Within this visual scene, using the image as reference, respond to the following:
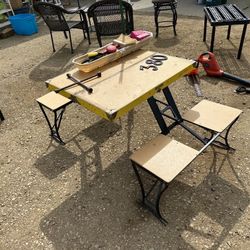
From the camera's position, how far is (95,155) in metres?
3.24

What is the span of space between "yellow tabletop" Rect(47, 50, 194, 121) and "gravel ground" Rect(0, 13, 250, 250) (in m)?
1.08

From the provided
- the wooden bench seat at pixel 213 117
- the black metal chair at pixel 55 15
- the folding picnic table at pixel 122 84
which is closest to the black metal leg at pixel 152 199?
the folding picnic table at pixel 122 84

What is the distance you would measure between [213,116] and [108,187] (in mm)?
1336

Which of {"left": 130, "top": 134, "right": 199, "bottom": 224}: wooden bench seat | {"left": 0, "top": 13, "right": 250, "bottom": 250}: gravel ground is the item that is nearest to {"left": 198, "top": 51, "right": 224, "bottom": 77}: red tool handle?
{"left": 0, "top": 13, "right": 250, "bottom": 250}: gravel ground

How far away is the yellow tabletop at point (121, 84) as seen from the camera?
2.04 m

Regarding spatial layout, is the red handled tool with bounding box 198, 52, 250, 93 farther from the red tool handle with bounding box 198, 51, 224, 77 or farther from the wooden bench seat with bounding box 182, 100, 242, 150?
the wooden bench seat with bounding box 182, 100, 242, 150

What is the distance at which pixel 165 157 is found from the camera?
88.0 inches

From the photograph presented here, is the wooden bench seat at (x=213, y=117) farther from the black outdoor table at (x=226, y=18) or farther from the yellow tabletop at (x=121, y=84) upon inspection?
the black outdoor table at (x=226, y=18)

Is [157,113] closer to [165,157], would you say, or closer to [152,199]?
[165,157]

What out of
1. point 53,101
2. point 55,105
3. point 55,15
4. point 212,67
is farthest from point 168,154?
point 55,15

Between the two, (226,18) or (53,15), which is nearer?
(226,18)

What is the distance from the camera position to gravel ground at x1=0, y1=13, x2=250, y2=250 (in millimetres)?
2350

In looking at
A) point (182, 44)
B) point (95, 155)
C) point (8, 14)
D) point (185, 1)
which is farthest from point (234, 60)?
point (8, 14)

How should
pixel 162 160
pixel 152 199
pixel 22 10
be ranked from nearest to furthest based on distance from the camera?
pixel 162 160, pixel 152 199, pixel 22 10
